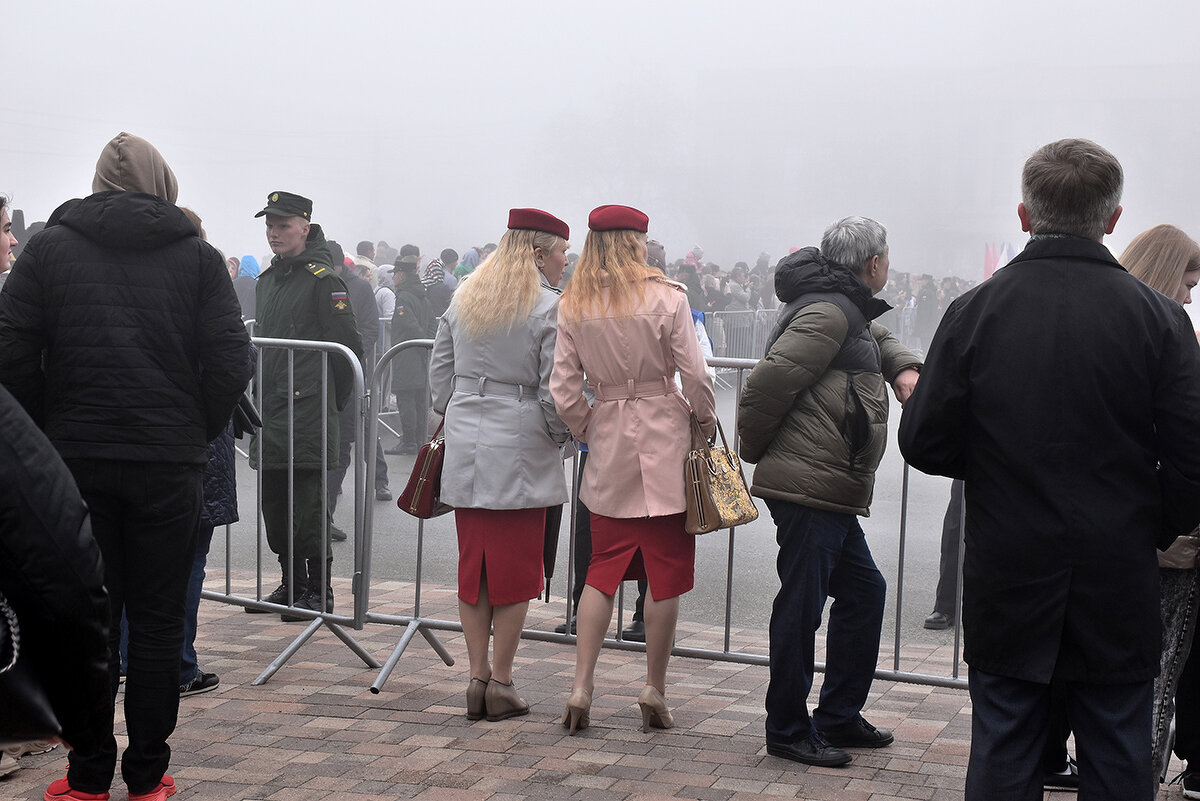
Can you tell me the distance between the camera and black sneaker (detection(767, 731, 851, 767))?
3.78 m

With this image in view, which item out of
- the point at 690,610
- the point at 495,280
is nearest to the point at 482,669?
the point at 495,280

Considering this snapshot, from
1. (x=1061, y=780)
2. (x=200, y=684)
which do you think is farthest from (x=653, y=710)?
(x=200, y=684)

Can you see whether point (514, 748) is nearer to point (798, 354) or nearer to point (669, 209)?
point (798, 354)

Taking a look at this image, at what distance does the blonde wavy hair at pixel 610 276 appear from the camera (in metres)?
4.00

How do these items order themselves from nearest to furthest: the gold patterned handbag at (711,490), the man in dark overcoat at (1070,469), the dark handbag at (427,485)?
the man in dark overcoat at (1070,469), the gold patterned handbag at (711,490), the dark handbag at (427,485)

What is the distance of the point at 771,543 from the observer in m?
8.12

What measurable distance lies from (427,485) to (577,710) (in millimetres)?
870

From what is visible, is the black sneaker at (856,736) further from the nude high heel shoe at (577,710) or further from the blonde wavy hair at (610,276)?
the blonde wavy hair at (610,276)

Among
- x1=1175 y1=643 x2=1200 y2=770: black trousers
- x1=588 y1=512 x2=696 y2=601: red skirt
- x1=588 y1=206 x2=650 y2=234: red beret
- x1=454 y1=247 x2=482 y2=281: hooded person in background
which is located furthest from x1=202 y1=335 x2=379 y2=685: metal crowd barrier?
x1=454 y1=247 x2=482 y2=281: hooded person in background

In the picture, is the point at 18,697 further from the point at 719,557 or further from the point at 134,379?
the point at 719,557

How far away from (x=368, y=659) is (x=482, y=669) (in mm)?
717

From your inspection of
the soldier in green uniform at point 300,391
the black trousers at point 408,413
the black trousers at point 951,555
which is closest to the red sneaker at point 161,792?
the soldier in green uniform at point 300,391

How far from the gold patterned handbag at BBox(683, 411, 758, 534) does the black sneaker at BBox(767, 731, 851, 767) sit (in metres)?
0.65

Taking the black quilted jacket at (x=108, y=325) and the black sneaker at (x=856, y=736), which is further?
the black sneaker at (x=856, y=736)
